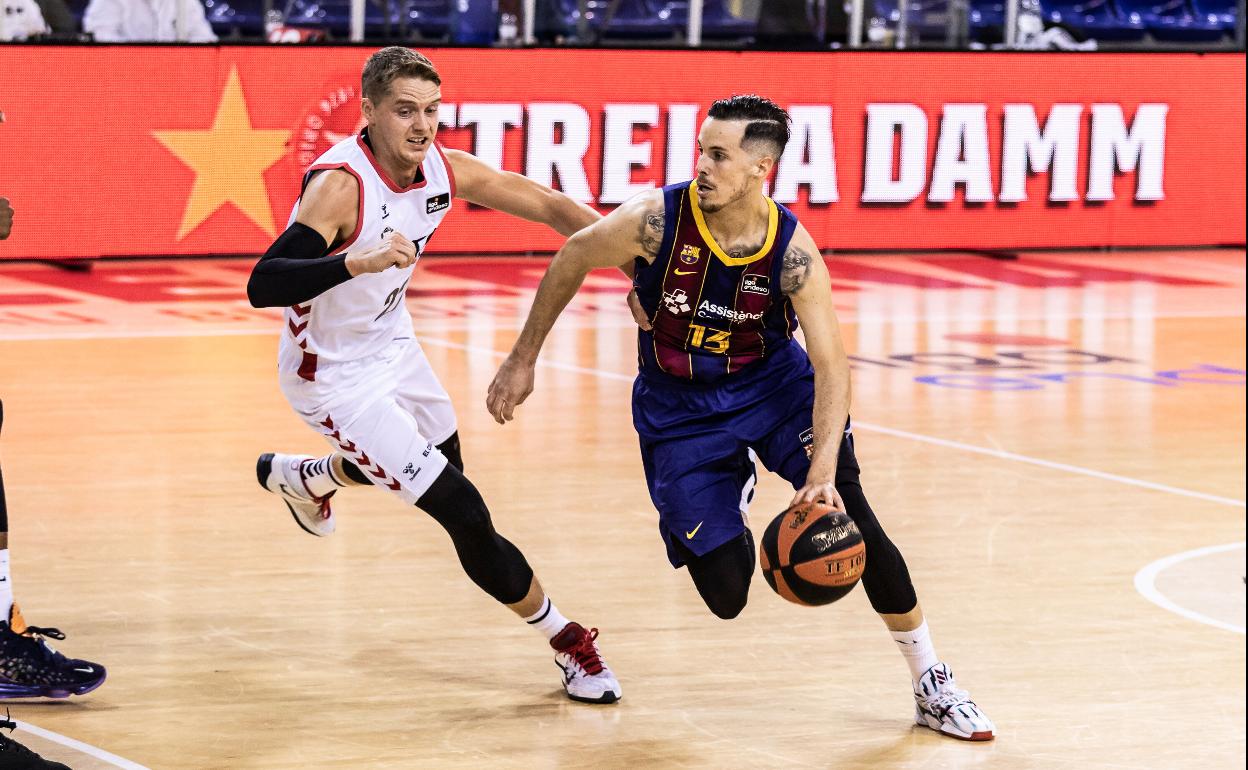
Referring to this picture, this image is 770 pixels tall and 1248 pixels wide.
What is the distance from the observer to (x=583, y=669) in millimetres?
5957

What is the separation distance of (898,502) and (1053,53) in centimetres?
934

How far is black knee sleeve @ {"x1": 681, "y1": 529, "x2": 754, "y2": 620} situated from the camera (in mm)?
5727

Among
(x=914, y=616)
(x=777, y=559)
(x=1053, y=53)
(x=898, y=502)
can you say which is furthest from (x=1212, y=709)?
(x=1053, y=53)

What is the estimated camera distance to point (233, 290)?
14016 millimetres

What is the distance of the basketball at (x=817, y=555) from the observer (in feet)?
17.6

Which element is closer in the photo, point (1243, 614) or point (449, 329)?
point (1243, 614)

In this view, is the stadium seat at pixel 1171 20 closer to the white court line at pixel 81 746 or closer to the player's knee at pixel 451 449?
the player's knee at pixel 451 449

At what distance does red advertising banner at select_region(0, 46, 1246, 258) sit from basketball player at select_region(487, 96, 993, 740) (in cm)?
921

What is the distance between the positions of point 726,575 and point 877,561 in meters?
0.44

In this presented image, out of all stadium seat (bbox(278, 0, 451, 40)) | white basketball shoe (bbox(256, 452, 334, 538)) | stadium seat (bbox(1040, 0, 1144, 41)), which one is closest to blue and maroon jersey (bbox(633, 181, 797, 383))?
white basketball shoe (bbox(256, 452, 334, 538))

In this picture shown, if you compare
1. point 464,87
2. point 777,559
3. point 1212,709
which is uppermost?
point 464,87

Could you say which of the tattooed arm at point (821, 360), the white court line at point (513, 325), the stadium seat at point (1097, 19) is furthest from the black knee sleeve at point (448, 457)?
the stadium seat at point (1097, 19)

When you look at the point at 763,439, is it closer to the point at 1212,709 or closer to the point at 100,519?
the point at 1212,709

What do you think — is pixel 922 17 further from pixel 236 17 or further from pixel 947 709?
pixel 947 709
